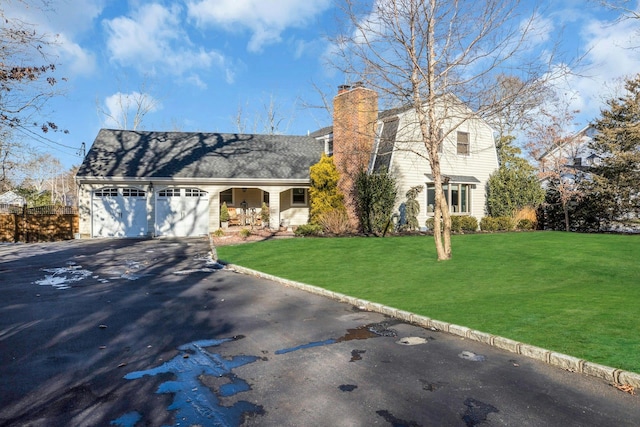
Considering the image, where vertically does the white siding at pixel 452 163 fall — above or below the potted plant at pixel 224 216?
above

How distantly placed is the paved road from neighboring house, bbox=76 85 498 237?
14.1 metres

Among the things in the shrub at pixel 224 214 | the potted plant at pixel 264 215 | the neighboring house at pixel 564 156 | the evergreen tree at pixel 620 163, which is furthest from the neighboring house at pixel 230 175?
the evergreen tree at pixel 620 163

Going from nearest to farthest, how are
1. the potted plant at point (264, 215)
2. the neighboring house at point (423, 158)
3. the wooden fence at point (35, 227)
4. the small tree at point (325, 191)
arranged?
1. the neighboring house at point (423, 158)
2. the small tree at point (325, 191)
3. the wooden fence at point (35, 227)
4. the potted plant at point (264, 215)

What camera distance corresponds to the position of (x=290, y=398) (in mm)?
4047

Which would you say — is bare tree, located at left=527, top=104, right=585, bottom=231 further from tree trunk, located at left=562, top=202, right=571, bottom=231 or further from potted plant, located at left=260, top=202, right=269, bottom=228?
potted plant, located at left=260, top=202, right=269, bottom=228

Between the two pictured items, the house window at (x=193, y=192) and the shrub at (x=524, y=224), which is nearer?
the house window at (x=193, y=192)

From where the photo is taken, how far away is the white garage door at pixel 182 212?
22656 millimetres

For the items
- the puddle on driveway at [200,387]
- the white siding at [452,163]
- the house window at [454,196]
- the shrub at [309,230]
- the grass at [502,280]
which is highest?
the white siding at [452,163]

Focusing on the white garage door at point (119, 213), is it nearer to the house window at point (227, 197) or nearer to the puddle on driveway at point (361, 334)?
the house window at point (227, 197)

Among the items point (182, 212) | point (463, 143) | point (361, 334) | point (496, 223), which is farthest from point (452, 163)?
point (361, 334)

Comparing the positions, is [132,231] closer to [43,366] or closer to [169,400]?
[43,366]

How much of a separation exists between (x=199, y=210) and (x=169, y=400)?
65.8 feet

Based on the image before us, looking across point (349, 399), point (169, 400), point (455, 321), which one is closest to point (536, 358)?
point (455, 321)

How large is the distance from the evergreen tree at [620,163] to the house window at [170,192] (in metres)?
23.3
